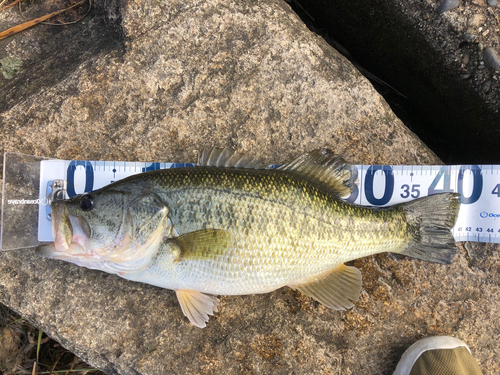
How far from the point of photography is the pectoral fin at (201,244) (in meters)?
2.20

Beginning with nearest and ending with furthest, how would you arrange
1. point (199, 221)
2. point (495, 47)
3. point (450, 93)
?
point (199, 221), point (495, 47), point (450, 93)

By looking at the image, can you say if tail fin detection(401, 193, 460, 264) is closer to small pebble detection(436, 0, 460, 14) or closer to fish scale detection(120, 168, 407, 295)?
fish scale detection(120, 168, 407, 295)

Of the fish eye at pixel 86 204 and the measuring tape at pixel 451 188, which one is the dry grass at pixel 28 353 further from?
the measuring tape at pixel 451 188

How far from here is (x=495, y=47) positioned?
268cm

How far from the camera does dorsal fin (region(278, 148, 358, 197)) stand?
99.4 inches

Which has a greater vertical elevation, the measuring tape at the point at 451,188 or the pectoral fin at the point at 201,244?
the measuring tape at the point at 451,188

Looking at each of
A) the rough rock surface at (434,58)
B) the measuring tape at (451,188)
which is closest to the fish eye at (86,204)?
the measuring tape at (451,188)

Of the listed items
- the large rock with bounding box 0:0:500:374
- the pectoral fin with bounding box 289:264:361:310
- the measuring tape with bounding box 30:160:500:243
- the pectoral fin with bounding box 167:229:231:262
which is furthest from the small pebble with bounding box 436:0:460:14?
the pectoral fin with bounding box 167:229:231:262

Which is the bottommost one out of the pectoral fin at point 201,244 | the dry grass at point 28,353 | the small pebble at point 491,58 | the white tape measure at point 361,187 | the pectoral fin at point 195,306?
the dry grass at point 28,353

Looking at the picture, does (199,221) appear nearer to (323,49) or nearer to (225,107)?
(225,107)

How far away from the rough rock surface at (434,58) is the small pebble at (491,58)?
0.01 meters

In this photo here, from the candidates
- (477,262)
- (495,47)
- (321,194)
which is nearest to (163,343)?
(321,194)

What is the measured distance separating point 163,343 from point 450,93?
2.91 meters

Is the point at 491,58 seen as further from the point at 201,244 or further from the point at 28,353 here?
the point at 28,353
